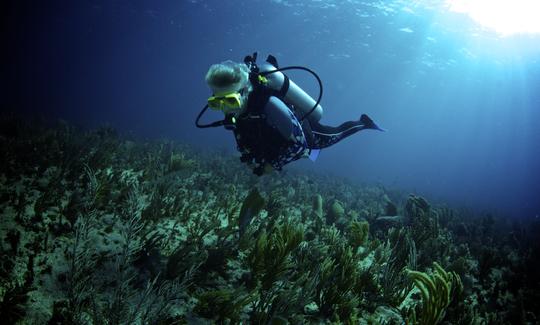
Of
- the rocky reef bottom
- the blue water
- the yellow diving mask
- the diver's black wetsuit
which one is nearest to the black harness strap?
the diver's black wetsuit

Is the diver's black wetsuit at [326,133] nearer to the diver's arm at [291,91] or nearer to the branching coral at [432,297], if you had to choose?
the diver's arm at [291,91]

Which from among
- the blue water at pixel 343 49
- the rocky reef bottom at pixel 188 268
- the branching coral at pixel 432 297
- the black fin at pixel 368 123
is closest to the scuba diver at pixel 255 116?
the rocky reef bottom at pixel 188 268

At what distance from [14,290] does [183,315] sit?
144cm

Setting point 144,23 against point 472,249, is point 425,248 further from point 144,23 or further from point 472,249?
A: point 144,23

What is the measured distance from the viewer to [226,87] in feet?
13.3

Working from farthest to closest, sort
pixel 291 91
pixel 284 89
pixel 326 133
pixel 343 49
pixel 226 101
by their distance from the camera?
1. pixel 343 49
2. pixel 326 133
3. pixel 291 91
4. pixel 284 89
5. pixel 226 101

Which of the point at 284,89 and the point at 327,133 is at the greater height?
the point at 284,89

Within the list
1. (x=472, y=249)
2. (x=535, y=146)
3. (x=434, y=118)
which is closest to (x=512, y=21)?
(x=472, y=249)

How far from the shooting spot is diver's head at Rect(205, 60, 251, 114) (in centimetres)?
395

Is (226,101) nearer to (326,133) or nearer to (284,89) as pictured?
(284,89)

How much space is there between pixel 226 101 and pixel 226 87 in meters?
0.24

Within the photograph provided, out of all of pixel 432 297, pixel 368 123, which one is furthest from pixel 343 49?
pixel 432 297

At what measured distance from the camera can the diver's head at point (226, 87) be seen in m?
3.95

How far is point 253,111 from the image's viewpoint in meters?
4.38
